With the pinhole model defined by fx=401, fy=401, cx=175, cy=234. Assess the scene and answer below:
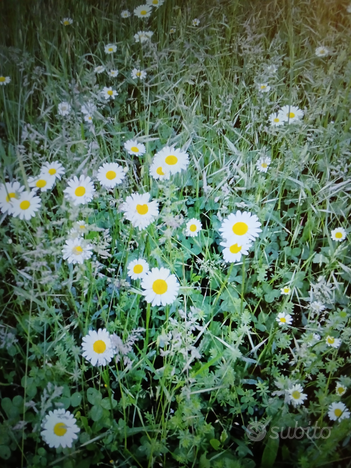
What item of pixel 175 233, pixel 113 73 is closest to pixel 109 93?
pixel 113 73

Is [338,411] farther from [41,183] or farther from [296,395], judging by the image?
[41,183]

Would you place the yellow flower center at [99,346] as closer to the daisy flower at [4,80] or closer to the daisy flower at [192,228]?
the daisy flower at [192,228]

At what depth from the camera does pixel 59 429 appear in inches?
25.7

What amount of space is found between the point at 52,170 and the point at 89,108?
173mm

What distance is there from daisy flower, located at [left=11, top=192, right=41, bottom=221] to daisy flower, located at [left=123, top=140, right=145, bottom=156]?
0.72 ft

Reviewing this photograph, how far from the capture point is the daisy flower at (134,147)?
2.83 ft

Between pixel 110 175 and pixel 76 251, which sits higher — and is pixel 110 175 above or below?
above

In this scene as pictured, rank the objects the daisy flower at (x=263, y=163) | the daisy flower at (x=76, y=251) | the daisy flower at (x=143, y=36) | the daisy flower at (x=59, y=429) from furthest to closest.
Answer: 1. the daisy flower at (x=143, y=36)
2. the daisy flower at (x=263, y=163)
3. the daisy flower at (x=76, y=251)
4. the daisy flower at (x=59, y=429)

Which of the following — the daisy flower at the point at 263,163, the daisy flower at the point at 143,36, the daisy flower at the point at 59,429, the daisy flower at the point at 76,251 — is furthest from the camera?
the daisy flower at the point at 143,36

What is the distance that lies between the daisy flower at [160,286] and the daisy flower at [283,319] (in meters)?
0.20

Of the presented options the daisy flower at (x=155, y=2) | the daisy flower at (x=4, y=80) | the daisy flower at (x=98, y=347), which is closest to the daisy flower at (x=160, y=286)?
the daisy flower at (x=98, y=347)

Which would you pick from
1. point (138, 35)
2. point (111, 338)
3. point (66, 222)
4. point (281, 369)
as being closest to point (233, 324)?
point (281, 369)

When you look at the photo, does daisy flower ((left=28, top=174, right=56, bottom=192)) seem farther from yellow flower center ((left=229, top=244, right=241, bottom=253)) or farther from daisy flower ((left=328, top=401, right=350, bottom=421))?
daisy flower ((left=328, top=401, right=350, bottom=421))

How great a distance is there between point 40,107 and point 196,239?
1.50ft
